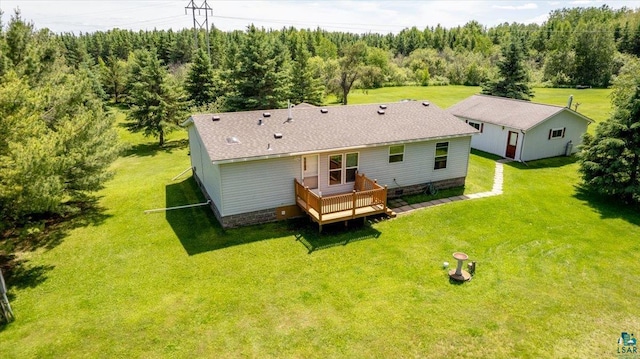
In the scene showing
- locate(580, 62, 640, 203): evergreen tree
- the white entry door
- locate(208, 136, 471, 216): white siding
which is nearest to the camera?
locate(208, 136, 471, 216): white siding

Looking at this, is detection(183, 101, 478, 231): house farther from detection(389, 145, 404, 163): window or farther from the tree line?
the tree line

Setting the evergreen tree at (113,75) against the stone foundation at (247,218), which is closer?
the stone foundation at (247,218)

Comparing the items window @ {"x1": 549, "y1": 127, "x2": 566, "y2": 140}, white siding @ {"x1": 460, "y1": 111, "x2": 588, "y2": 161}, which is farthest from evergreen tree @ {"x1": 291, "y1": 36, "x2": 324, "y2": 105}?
window @ {"x1": 549, "y1": 127, "x2": 566, "y2": 140}

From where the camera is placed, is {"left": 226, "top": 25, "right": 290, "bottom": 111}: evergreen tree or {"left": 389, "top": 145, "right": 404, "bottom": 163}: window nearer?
{"left": 389, "top": 145, "right": 404, "bottom": 163}: window

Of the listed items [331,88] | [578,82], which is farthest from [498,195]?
[578,82]

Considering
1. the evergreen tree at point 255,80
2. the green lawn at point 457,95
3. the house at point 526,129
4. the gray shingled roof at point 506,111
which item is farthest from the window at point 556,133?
the green lawn at point 457,95

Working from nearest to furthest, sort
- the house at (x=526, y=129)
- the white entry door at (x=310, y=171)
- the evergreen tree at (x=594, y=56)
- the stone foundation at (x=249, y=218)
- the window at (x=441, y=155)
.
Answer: the stone foundation at (x=249, y=218), the white entry door at (x=310, y=171), the window at (x=441, y=155), the house at (x=526, y=129), the evergreen tree at (x=594, y=56)

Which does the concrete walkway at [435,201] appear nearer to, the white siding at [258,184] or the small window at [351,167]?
the small window at [351,167]

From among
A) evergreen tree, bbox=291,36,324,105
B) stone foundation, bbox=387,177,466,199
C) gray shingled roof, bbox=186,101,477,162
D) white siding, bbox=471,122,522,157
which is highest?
evergreen tree, bbox=291,36,324,105
